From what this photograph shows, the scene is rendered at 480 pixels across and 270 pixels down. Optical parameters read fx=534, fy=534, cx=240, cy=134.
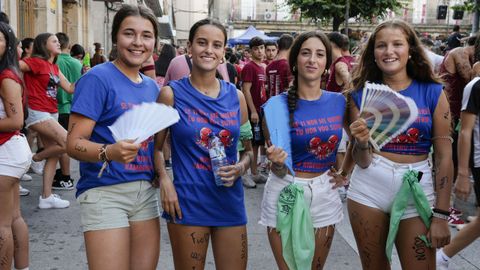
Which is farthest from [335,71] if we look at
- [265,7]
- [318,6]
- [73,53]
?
[265,7]

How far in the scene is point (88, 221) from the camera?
8.93ft

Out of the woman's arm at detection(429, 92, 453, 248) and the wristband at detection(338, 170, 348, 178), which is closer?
the woman's arm at detection(429, 92, 453, 248)

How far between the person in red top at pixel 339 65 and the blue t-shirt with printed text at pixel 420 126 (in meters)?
3.25

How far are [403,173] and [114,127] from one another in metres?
1.60

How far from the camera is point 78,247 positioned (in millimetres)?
4977

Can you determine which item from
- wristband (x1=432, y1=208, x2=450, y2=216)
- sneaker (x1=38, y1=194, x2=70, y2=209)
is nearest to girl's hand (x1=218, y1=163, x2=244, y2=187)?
wristband (x1=432, y1=208, x2=450, y2=216)

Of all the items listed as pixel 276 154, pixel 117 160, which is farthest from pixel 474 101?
pixel 117 160

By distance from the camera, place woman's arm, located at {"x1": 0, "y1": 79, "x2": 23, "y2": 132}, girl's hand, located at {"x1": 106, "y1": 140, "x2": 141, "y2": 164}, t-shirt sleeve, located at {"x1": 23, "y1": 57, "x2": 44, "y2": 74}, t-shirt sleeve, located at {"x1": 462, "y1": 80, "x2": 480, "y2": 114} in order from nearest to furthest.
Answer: girl's hand, located at {"x1": 106, "y1": 140, "x2": 141, "y2": 164} → woman's arm, located at {"x1": 0, "y1": 79, "x2": 23, "y2": 132} → t-shirt sleeve, located at {"x1": 462, "y1": 80, "x2": 480, "y2": 114} → t-shirt sleeve, located at {"x1": 23, "y1": 57, "x2": 44, "y2": 74}

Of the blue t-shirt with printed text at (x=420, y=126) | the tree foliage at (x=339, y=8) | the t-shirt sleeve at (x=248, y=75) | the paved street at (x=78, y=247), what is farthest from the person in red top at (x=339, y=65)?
the tree foliage at (x=339, y=8)

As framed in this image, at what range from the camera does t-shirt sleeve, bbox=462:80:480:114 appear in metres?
3.70

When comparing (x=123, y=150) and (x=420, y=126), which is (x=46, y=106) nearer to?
(x=123, y=150)

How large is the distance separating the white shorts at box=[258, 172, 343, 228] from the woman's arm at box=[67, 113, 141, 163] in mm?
900

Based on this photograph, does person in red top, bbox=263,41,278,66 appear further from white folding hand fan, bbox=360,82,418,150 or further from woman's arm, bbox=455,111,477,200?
white folding hand fan, bbox=360,82,418,150

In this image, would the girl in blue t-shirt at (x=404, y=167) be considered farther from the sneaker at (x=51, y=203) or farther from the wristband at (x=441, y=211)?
the sneaker at (x=51, y=203)
